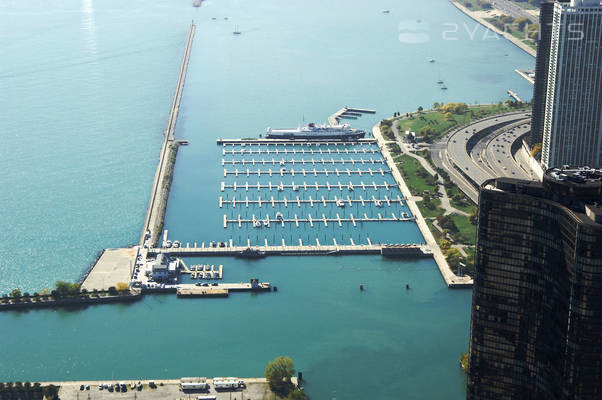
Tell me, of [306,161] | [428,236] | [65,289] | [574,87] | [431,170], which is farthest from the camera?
[306,161]

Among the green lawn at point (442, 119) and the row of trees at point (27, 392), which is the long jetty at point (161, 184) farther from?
the green lawn at point (442, 119)

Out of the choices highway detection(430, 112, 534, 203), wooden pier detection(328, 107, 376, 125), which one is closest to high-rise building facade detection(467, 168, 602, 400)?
highway detection(430, 112, 534, 203)

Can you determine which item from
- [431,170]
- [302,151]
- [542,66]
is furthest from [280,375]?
[302,151]

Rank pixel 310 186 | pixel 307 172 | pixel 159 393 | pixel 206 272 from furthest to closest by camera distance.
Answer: pixel 307 172
pixel 310 186
pixel 206 272
pixel 159 393

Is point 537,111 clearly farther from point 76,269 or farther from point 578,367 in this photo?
point 578,367

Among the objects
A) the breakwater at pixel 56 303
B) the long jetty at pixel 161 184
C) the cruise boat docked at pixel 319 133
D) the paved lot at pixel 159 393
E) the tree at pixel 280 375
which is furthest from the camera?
the cruise boat docked at pixel 319 133

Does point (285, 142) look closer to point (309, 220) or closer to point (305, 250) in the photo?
point (309, 220)

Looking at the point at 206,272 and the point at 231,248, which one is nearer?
the point at 206,272

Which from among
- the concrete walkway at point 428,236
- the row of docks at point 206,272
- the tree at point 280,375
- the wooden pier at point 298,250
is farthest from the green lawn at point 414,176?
the tree at point 280,375
